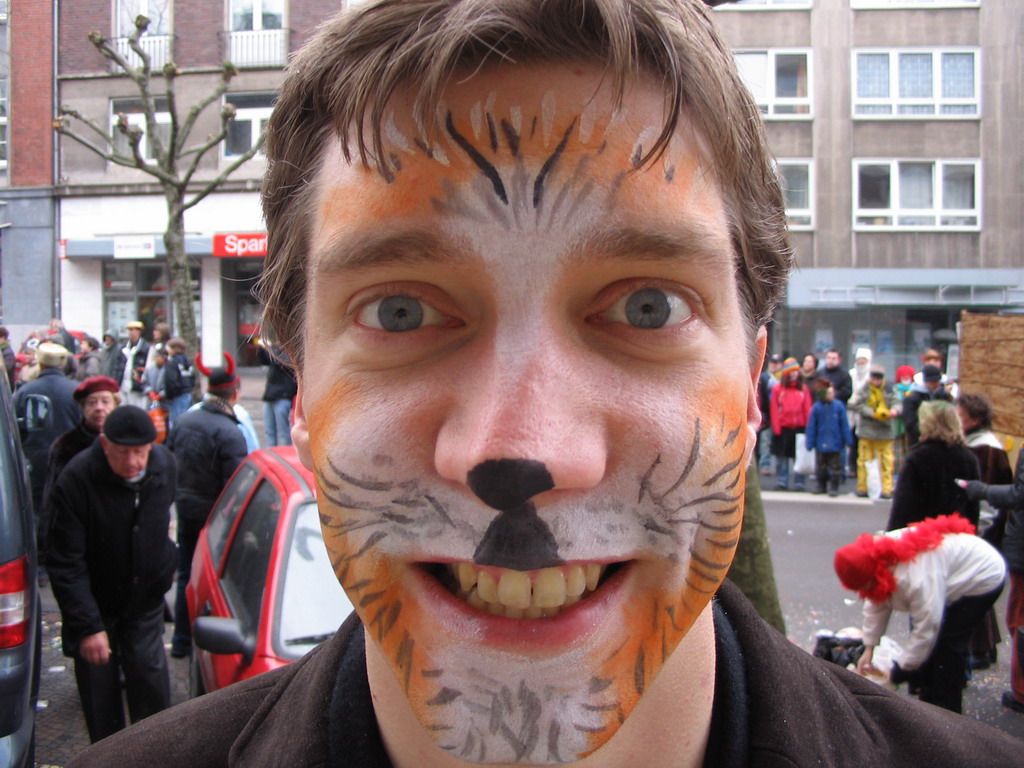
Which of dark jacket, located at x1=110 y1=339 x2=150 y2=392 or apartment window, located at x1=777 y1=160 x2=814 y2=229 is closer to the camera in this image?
dark jacket, located at x1=110 y1=339 x2=150 y2=392

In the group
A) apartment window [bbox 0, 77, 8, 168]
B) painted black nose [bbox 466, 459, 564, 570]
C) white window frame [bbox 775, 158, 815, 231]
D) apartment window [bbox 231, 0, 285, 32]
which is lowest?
painted black nose [bbox 466, 459, 564, 570]

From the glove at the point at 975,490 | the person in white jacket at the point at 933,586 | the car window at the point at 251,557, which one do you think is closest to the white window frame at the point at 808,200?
the glove at the point at 975,490

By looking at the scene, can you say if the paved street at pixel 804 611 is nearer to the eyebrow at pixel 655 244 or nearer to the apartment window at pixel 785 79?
the eyebrow at pixel 655 244

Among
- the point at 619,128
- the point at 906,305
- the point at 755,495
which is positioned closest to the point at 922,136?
the point at 906,305

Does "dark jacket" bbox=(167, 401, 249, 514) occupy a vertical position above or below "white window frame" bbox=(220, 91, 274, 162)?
below

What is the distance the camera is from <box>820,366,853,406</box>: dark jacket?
10430 millimetres

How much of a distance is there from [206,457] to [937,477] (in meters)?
4.75

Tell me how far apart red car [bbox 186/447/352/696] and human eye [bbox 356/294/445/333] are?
6.06ft

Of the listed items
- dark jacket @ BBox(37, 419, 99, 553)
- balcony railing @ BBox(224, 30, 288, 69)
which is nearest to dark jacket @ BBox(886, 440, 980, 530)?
dark jacket @ BBox(37, 419, 99, 553)

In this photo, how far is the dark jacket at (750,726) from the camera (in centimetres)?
128

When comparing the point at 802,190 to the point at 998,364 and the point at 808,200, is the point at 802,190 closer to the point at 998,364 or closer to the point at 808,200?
the point at 808,200

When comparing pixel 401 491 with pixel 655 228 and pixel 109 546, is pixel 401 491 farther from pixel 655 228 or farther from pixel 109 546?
pixel 109 546

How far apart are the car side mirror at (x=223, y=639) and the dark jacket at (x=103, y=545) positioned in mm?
1160

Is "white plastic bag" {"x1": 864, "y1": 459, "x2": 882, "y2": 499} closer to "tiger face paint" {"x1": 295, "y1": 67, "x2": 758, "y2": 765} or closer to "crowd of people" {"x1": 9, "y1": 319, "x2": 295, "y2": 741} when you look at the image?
"crowd of people" {"x1": 9, "y1": 319, "x2": 295, "y2": 741}
